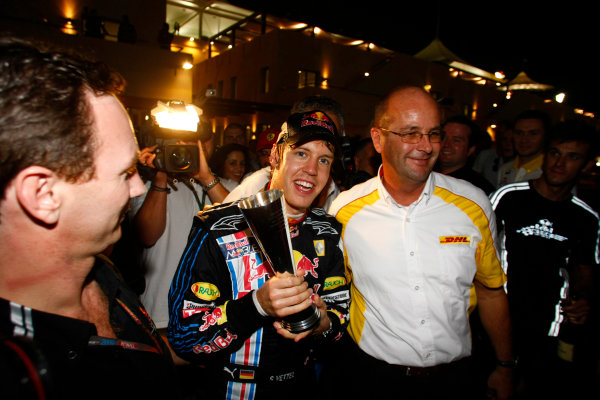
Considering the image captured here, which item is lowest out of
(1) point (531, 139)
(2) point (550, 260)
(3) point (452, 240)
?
(2) point (550, 260)

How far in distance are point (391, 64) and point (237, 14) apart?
1104cm

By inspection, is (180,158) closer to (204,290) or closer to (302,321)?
(204,290)

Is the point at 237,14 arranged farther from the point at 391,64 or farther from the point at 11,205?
the point at 11,205

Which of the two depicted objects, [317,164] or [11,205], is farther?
[317,164]

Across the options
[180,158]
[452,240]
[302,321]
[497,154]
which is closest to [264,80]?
[497,154]

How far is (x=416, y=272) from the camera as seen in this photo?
2.13 metres

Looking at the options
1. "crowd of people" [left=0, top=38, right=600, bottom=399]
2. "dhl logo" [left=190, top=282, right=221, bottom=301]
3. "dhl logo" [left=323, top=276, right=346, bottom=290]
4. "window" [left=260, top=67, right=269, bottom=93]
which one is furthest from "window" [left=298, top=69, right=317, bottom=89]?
"dhl logo" [left=190, top=282, right=221, bottom=301]

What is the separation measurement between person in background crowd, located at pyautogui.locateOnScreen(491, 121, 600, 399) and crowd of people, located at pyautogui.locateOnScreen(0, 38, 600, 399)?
0.01 metres

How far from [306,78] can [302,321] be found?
59.0ft

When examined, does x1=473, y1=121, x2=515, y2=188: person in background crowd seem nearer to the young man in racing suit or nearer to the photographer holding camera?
the young man in racing suit

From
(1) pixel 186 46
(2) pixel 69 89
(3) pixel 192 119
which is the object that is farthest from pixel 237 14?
(2) pixel 69 89

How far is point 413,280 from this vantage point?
6.98 feet

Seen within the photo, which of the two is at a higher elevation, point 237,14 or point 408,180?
point 237,14

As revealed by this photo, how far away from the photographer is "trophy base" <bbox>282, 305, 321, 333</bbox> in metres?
1.33
